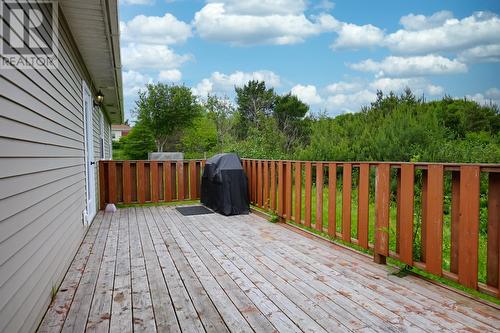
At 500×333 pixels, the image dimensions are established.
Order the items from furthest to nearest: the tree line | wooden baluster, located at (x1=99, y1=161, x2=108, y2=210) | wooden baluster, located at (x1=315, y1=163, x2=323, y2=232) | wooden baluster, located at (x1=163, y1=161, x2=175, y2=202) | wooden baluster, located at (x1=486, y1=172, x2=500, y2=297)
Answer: the tree line → wooden baluster, located at (x1=163, y1=161, x2=175, y2=202) → wooden baluster, located at (x1=99, y1=161, x2=108, y2=210) → wooden baluster, located at (x1=315, y1=163, x2=323, y2=232) → wooden baluster, located at (x1=486, y1=172, x2=500, y2=297)

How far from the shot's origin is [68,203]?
128 inches

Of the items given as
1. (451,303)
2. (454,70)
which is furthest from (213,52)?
(451,303)

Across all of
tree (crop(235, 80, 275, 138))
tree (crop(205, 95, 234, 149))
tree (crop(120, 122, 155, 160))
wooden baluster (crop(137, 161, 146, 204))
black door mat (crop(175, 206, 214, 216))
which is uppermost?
tree (crop(235, 80, 275, 138))

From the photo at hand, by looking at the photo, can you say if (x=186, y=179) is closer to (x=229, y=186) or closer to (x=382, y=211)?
(x=229, y=186)

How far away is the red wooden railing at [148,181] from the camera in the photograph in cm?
619

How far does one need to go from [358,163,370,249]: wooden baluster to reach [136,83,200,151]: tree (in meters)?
21.7

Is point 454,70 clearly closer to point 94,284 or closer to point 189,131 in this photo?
point 189,131

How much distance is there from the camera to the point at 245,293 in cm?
236

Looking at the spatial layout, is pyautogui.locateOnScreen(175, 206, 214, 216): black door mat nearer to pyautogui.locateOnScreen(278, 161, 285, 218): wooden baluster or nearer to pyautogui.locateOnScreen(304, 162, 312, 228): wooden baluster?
pyautogui.locateOnScreen(278, 161, 285, 218): wooden baluster

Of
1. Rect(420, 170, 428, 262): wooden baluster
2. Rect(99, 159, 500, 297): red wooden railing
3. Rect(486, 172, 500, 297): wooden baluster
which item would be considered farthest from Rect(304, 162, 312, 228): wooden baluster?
Rect(486, 172, 500, 297): wooden baluster

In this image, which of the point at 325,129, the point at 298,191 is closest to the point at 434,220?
the point at 298,191

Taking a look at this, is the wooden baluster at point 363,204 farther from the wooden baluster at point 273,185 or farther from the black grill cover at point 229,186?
the black grill cover at point 229,186

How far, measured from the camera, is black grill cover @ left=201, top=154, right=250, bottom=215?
538cm

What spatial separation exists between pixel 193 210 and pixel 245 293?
3.65 meters
